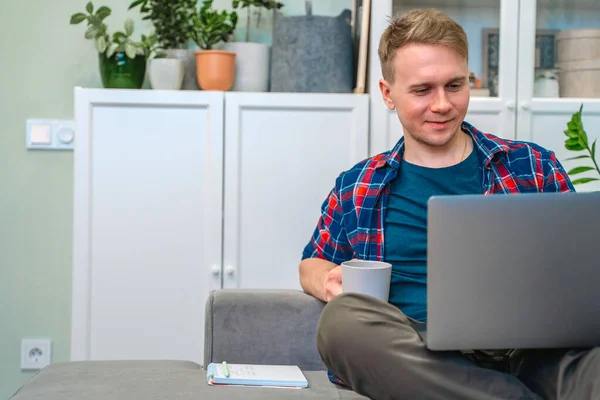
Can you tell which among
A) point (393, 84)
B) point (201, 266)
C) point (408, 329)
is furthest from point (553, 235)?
point (201, 266)

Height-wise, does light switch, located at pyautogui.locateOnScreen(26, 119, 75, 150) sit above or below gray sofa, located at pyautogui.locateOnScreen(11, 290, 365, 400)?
above

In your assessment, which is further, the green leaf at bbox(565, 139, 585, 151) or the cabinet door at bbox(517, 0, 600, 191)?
the cabinet door at bbox(517, 0, 600, 191)

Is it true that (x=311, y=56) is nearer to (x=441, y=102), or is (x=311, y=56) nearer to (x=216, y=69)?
(x=216, y=69)

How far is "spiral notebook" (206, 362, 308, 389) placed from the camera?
5.07 feet

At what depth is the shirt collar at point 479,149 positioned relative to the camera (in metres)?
1.78

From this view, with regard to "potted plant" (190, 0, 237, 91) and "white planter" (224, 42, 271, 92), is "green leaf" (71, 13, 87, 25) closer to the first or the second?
"potted plant" (190, 0, 237, 91)

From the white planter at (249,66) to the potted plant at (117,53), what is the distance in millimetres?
269

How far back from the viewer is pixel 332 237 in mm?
1887

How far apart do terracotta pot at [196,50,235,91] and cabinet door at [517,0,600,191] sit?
89 cm

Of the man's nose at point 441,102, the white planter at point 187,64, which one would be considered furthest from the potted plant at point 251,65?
the man's nose at point 441,102

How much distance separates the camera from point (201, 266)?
236 cm

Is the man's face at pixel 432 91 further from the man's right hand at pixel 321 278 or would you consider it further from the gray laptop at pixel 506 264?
the gray laptop at pixel 506 264

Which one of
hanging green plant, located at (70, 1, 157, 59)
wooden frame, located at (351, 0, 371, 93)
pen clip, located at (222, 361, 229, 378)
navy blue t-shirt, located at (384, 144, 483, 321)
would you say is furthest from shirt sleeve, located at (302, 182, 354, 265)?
hanging green plant, located at (70, 1, 157, 59)

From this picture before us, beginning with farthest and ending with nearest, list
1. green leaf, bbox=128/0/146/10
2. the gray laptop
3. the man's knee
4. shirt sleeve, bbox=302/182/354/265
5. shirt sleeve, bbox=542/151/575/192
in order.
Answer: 1. green leaf, bbox=128/0/146/10
2. shirt sleeve, bbox=302/182/354/265
3. shirt sleeve, bbox=542/151/575/192
4. the man's knee
5. the gray laptop
